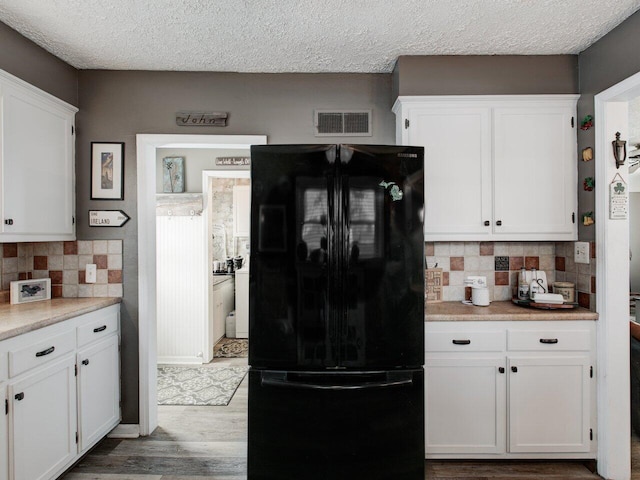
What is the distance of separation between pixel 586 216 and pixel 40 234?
3.28 meters

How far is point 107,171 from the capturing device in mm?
2684

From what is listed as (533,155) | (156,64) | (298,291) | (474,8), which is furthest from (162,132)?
(533,155)

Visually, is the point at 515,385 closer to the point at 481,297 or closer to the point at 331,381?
the point at 481,297

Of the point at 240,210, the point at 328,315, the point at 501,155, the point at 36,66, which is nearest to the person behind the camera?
the point at 328,315

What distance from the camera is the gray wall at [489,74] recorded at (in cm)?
248

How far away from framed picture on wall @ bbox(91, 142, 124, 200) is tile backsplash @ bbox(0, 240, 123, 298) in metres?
0.33

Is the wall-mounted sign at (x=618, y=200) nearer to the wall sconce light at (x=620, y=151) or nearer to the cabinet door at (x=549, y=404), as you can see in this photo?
the wall sconce light at (x=620, y=151)

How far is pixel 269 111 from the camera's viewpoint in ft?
8.86

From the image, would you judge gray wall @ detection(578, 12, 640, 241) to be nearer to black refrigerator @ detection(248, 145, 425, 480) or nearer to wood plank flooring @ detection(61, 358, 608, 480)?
black refrigerator @ detection(248, 145, 425, 480)

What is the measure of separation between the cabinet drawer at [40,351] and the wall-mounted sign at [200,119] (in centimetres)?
148

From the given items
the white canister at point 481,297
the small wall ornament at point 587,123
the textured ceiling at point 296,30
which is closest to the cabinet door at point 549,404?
the white canister at point 481,297

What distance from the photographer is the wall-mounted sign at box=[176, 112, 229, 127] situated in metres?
2.67

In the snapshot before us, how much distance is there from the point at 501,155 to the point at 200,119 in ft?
6.52

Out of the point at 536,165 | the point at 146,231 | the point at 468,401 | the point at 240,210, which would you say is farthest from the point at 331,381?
the point at 240,210
